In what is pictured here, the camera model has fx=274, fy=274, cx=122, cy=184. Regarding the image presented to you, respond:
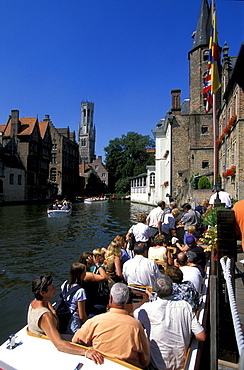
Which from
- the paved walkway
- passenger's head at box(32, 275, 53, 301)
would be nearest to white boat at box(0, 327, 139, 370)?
passenger's head at box(32, 275, 53, 301)

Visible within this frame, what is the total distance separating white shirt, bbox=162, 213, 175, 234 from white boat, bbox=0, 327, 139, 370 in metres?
5.85

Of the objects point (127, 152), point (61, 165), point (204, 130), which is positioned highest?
point (127, 152)

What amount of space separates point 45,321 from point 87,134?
397 feet

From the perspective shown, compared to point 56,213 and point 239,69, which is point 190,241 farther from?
point 56,213

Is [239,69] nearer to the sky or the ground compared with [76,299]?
nearer to the sky

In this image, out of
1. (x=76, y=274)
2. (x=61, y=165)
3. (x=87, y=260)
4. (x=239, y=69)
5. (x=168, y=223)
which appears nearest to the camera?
(x=239, y=69)

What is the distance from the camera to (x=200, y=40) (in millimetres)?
30094

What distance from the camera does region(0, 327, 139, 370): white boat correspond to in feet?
8.33

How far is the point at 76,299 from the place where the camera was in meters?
3.61

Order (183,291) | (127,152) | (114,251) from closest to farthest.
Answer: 1. (183,291)
2. (114,251)
3. (127,152)

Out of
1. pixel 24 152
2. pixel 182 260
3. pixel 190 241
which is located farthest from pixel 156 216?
pixel 24 152

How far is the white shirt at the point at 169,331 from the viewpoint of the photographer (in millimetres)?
2809

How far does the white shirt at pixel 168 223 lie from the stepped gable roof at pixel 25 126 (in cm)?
4218

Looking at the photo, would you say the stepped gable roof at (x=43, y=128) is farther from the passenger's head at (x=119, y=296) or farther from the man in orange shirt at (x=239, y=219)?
the passenger's head at (x=119, y=296)
